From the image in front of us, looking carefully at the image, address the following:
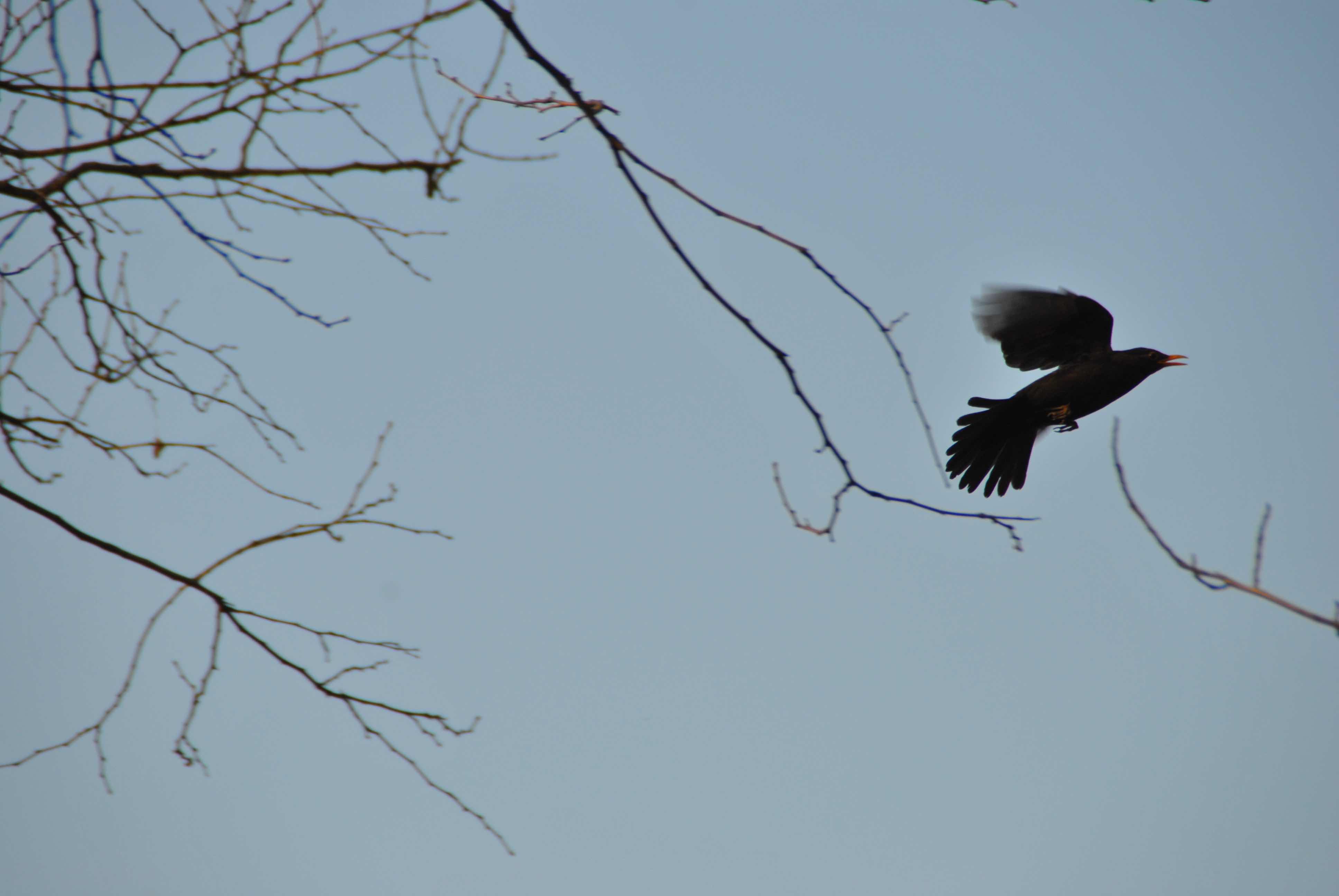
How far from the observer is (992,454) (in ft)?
11.7

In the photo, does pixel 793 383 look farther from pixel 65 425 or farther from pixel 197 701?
pixel 65 425

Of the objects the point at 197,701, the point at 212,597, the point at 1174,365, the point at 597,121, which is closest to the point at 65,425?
the point at 212,597

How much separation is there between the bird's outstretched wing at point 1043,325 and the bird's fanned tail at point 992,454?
0.29 metres

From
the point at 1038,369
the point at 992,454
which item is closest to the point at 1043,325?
the point at 1038,369

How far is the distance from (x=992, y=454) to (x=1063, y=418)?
1.09ft

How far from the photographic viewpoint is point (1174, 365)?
3.26m

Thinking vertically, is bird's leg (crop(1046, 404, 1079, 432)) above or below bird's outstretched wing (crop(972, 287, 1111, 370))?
below

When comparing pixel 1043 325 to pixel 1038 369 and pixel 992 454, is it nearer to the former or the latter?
pixel 1038 369

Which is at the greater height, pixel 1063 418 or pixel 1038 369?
pixel 1038 369

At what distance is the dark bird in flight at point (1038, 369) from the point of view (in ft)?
10.7

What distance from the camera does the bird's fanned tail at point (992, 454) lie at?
3.54 m

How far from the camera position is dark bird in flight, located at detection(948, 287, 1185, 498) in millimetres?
3270

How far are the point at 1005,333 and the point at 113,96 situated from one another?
311cm

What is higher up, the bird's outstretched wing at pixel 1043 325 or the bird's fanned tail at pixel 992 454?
the bird's outstretched wing at pixel 1043 325
